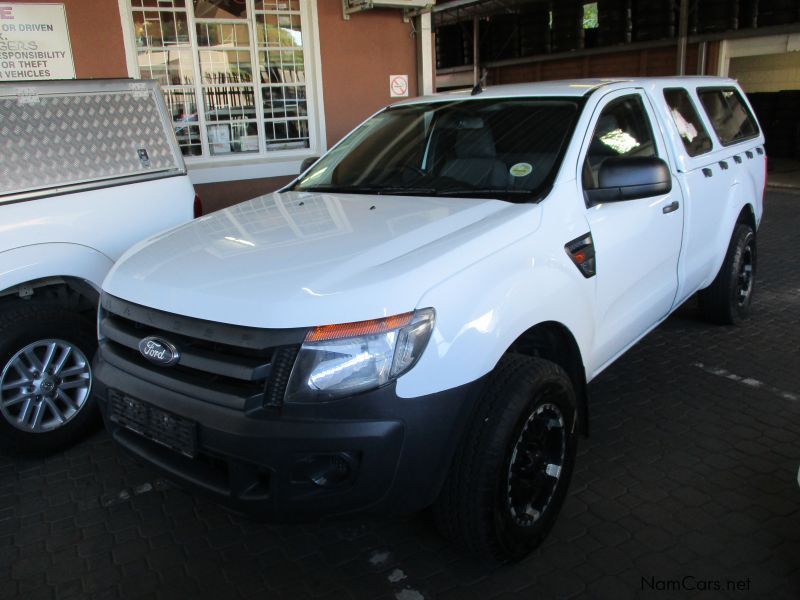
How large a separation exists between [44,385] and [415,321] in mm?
2376

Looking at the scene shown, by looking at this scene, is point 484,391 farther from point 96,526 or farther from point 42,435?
point 42,435

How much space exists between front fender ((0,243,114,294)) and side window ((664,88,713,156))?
341cm

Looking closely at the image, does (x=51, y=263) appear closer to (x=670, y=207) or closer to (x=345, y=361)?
(x=345, y=361)

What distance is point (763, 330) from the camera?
5.19 m

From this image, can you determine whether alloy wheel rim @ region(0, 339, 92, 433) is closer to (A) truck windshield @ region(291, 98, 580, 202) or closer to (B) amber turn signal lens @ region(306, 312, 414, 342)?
(A) truck windshield @ region(291, 98, 580, 202)

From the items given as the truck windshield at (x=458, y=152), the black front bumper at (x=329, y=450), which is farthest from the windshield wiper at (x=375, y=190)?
the black front bumper at (x=329, y=450)

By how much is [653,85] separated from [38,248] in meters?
3.52

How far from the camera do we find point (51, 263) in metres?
3.48

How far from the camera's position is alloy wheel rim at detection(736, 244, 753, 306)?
5.23m

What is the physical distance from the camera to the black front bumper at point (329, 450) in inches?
84.9

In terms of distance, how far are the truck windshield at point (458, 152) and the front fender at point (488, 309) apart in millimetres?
414

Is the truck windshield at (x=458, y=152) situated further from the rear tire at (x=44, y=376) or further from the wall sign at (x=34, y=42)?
the wall sign at (x=34, y=42)

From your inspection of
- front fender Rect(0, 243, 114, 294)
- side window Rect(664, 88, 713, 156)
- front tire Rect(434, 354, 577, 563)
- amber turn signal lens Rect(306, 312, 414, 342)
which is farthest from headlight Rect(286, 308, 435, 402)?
side window Rect(664, 88, 713, 156)

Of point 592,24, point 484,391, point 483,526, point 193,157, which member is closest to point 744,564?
point 483,526
